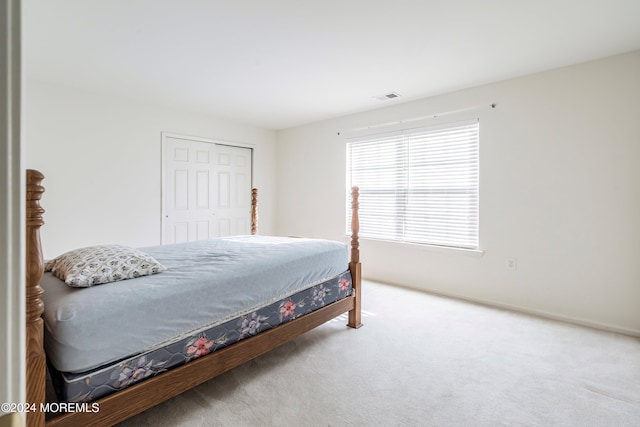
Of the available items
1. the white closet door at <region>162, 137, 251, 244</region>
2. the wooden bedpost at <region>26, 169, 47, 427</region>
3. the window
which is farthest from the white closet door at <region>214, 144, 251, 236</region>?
the wooden bedpost at <region>26, 169, 47, 427</region>

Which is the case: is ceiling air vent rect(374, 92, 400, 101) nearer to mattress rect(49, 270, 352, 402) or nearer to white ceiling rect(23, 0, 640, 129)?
white ceiling rect(23, 0, 640, 129)

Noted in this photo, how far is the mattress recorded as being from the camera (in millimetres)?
1276

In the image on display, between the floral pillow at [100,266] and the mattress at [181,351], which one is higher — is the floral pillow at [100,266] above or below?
above

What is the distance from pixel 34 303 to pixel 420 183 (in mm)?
3668

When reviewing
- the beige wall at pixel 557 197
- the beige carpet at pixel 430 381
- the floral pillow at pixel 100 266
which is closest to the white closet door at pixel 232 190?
the beige wall at pixel 557 197

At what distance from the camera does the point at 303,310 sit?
2.34 m

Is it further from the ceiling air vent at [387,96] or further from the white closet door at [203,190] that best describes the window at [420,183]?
the white closet door at [203,190]

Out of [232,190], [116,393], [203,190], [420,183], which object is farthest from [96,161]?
[420,183]

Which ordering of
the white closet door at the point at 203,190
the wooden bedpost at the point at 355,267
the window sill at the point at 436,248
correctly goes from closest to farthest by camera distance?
1. the wooden bedpost at the point at 355,267
2. the window sill at the point at 436,248
3. the white closet door at the point at 203,190

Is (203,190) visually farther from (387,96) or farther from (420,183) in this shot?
(420,183)

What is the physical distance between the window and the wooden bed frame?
2313 mm

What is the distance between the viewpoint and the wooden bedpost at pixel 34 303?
1.10 meters

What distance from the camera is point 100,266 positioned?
160 centimetres

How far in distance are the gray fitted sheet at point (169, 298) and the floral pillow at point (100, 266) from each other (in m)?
0.04
